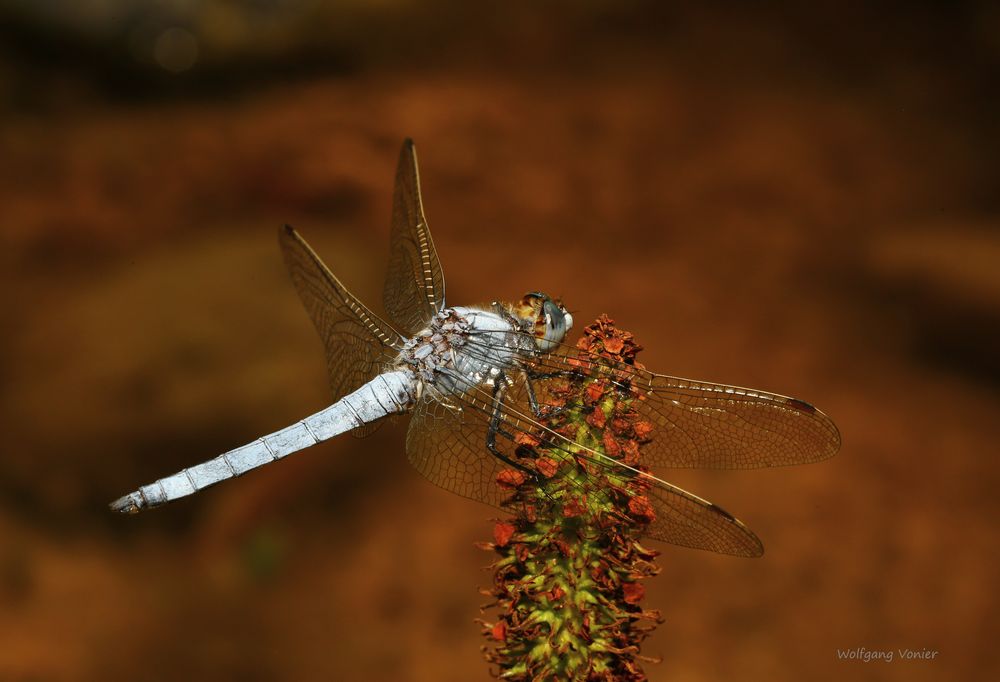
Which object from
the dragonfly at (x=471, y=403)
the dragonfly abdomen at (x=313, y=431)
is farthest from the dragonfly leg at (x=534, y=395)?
the dragonfly abdomen at (x=313, y=431)

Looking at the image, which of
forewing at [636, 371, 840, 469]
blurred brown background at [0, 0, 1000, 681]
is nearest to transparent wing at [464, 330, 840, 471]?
forewing at [636, 371, 840, 469]

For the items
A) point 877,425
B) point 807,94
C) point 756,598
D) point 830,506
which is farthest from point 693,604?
point 807,94

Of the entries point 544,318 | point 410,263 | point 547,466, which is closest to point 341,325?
point 410,263

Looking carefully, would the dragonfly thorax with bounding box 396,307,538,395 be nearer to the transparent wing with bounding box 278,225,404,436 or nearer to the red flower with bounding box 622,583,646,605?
the transparent wing with bounding box 278,225,404,436

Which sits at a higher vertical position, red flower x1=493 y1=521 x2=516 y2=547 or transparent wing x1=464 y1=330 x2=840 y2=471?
transparent wing x1=464 y1=330 x2=840 y2=471

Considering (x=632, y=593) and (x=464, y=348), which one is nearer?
(x=632, y=593)

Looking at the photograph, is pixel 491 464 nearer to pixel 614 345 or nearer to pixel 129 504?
pixel 614 345
